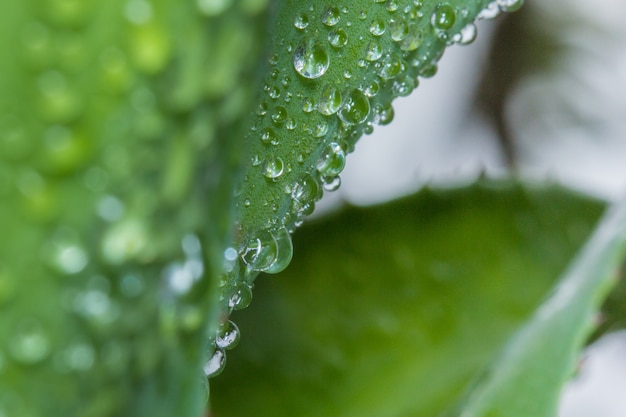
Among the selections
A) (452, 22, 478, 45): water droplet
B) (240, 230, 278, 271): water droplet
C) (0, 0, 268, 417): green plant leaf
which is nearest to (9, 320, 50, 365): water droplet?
(0, 0, 268, 417): green plant leaf

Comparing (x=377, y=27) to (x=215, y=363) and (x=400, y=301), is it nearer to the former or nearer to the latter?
(x=215, y=363)

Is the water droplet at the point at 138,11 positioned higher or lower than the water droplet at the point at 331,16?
higher

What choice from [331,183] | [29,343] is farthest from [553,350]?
[29,343]

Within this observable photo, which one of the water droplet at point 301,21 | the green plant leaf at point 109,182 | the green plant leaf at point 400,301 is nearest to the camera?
the green plant leaf at point 109,182

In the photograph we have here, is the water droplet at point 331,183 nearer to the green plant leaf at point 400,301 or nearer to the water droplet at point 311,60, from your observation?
the water droplet at point 311,60

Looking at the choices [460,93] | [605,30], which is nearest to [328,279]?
[460,93]

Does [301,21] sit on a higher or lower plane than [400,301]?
higher

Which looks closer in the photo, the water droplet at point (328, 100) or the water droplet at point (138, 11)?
the water droplet at point (138, 11)

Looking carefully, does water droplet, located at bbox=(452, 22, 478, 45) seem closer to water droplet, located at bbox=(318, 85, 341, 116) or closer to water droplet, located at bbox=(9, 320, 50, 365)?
water droplet, located at bbox=(318, 85, 341, 116)

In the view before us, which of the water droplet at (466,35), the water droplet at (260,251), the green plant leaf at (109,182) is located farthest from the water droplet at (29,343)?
the water droplet at (466,35)
